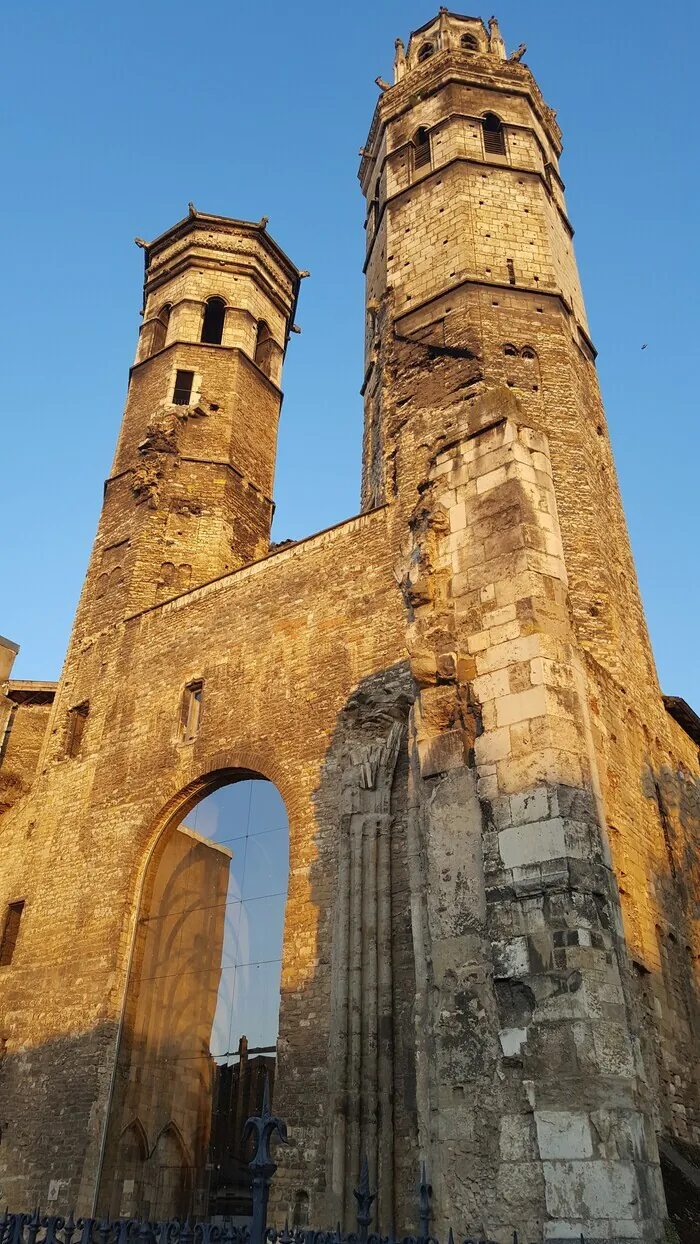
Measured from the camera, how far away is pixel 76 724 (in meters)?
13.4

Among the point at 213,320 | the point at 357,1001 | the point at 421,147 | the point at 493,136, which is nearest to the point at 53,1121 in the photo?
the point at 357,1001

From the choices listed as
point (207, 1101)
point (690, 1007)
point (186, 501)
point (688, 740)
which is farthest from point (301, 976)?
point (186, 501)

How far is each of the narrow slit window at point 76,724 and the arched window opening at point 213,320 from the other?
27.1 ft

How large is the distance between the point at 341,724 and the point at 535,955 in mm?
5354

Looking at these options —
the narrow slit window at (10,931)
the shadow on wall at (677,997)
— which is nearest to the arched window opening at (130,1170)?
the narrow slit window at (10,931)

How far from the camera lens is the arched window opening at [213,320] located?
60.0ft

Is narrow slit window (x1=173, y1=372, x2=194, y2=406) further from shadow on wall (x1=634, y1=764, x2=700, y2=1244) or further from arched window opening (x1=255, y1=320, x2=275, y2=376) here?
shadow on wall (x1=634, y1=764, x2=700, y2=1244)

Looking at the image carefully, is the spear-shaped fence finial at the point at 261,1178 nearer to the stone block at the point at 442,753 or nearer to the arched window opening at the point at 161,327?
the stone block at the point at 442,753

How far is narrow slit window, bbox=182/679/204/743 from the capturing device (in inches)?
461

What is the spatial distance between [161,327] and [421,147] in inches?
234

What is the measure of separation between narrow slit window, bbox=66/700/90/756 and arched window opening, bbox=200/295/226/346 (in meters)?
8.27

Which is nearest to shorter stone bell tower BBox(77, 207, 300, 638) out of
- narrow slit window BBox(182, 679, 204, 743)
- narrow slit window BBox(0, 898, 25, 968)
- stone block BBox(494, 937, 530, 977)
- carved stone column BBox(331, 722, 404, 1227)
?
narrow slit window BBox(182, 679, 204, 743)

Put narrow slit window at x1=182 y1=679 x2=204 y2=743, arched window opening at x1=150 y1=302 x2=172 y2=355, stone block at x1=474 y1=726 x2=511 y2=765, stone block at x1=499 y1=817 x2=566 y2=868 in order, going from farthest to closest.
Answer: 1. arched window opening at x1=150 y1=302 x2=172 y2=355
2. narrow slit window at x1=182 y1=679 x2=204 y2=743
3. stone block at x1=474 y1=726 x2=511 y2=765
4. stone block at x1=499 y1=817 x2=566 y2=868

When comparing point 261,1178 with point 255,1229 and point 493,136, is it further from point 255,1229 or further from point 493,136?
point 493,136
